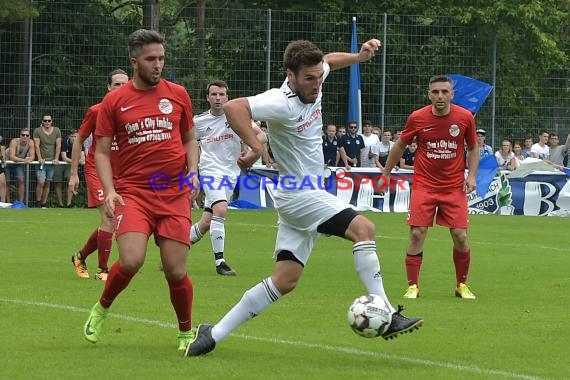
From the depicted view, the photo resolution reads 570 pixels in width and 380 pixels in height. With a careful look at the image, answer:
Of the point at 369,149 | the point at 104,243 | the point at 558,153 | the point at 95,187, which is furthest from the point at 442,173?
the point at 558,153

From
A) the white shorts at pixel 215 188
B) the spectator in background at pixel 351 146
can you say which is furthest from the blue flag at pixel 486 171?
the white shorts at pixel 215 188

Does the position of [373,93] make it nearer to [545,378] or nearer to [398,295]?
[398,295]

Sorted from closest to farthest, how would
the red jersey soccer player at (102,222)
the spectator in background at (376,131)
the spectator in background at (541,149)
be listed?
the red jersey soccer player at (102,222) → the spectator in background at (376,131) → the spectator in background at (541,149)

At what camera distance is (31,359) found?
8.04 metres

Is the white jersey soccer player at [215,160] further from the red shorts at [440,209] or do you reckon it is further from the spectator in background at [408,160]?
the spectator in background at [408,160]

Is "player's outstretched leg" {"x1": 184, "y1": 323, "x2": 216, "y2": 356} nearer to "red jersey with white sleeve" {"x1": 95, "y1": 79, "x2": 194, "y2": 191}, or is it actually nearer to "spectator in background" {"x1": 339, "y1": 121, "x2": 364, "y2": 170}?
"red jersey with white sleeve" {"x1": 95, "y1": 79, "x2": 194, "y2": 191}

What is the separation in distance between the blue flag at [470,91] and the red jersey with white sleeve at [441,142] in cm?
1627

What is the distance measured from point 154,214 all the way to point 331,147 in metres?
20.1

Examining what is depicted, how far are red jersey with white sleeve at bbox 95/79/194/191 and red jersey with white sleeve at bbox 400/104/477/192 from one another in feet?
14.1

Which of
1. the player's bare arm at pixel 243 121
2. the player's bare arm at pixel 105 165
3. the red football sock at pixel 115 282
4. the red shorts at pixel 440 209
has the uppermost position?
the player's bare arm at pixel 243 121

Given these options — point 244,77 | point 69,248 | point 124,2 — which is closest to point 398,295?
point 69,248

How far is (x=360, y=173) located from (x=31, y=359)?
20.3m

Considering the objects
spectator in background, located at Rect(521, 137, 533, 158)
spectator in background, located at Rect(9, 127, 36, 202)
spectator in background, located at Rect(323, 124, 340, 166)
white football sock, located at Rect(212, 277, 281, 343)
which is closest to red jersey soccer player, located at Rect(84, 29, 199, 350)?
white football sock, located at Rect(212, 277, 281, 343)

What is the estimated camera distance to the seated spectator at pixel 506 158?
29.0 metres
